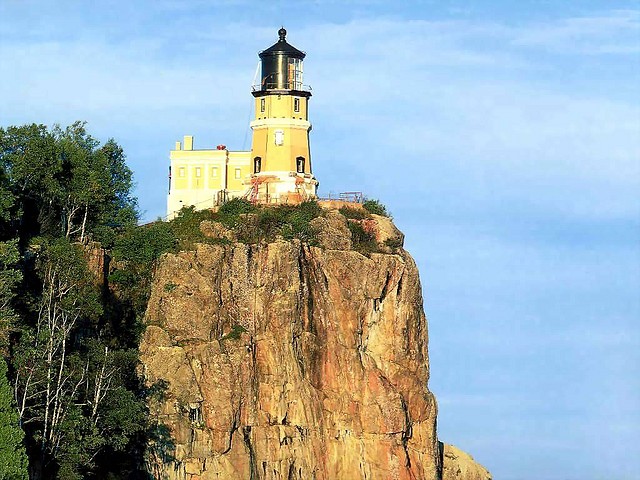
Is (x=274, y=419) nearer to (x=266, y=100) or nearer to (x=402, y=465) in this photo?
(x=402, y=465)

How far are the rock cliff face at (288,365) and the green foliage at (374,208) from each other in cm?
545

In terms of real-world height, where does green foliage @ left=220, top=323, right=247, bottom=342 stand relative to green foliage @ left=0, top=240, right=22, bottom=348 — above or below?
above

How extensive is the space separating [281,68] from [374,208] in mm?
10870

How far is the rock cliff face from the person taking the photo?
115938 millimetres

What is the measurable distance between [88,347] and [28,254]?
19.3 ft

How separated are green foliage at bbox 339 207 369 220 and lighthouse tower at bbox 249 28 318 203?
132 inches

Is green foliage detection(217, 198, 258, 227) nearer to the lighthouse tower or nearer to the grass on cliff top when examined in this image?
the grass on cliff top

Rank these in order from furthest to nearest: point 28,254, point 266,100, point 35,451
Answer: point 266,100 → point 28,254 → point 35,451

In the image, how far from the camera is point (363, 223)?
12438cm

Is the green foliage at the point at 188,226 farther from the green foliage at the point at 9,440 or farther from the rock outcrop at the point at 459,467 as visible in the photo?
the green foliage at the point at 9,440

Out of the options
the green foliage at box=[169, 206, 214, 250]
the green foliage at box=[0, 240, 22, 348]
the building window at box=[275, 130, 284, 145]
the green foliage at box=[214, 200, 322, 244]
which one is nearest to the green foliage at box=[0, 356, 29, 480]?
the green foliage at box=[0, 240, 22, 348]

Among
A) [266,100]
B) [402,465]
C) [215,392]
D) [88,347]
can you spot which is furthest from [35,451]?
[266,100]

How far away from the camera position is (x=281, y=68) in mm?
130000

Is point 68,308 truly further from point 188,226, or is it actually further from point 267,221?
point 267,221
